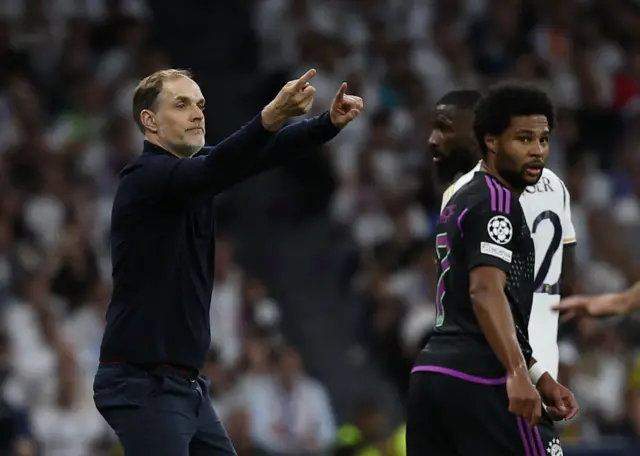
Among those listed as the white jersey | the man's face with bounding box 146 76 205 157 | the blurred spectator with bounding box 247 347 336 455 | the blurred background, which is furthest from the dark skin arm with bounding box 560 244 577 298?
the blurred spectator with bounding box 247 347 336 455

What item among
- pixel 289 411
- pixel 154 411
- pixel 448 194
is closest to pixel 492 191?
pixel 448 194

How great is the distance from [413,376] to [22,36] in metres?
9.09

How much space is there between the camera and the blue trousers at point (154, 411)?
18.5 ft

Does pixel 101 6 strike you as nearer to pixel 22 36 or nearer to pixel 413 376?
pixel 22 36

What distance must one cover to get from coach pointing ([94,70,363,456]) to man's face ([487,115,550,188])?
62 centimetres


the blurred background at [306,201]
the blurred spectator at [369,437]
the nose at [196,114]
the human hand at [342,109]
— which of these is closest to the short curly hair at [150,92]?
the nose at [196,114]

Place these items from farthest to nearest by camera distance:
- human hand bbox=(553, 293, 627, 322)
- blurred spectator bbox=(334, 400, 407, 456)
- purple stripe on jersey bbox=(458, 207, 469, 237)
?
blurred spectator bbox=(334, 400, 407, 456), human hand bbox=(553, 293, 627, 322), purple stripe on jersey bbox=(458, 207, 469, 237)

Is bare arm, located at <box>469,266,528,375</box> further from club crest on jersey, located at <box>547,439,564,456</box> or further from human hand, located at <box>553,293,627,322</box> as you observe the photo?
human hand, located at <box>553,293,627,322</box>

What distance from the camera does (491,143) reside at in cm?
559

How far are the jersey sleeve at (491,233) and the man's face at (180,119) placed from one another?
47.8 inches

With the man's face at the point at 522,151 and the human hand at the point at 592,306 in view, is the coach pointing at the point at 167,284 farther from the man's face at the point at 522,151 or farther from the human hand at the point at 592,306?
the human hand at the point at 592,306

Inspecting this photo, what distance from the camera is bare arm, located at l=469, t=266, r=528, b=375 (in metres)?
5.16

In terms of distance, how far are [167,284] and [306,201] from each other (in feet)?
25.9

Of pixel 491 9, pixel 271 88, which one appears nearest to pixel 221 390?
pixel 271 88
